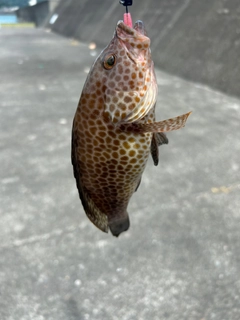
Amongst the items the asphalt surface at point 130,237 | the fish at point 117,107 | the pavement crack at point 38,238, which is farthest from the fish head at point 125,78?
the pavement crack at point 38,238

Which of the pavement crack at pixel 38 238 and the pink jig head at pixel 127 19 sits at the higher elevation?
the pink jig head at pixel 127 19

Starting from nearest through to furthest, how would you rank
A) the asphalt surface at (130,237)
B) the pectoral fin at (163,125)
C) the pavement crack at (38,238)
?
the pectoral fin at (163,125), the asphalt surface at (130,237), the pavement crack at (38,238)

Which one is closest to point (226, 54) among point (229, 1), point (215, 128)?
point (229, 1)

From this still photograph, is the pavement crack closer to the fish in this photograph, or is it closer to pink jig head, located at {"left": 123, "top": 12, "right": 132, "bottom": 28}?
the fish

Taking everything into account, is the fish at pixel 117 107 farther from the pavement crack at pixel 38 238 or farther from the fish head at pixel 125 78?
the pavement crack at pixel 38 238

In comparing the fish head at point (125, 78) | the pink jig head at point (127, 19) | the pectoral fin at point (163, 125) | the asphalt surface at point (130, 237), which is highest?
the pink jig head at point (127, 19)

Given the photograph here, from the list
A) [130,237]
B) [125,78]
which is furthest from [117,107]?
[130,237]

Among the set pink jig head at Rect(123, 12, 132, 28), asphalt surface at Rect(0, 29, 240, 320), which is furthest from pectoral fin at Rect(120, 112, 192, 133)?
asphalt surface at Rect(0, 29, 240, 320)
